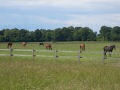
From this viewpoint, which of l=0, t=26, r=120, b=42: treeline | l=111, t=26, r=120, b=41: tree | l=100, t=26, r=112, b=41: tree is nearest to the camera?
l=0, t=26, r=120, b=42: treeline

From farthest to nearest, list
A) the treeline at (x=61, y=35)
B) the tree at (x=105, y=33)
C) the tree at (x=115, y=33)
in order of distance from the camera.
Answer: the tree at (x=105, y=33), the tree at (x=115, y=33), the treeline at (x=61, y=35)

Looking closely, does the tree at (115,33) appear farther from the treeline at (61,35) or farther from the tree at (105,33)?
the tree at (105,33)

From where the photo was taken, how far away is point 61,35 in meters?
138

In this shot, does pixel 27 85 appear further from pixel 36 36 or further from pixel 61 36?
pixel 61 36

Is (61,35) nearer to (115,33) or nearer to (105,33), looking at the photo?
(105,33)

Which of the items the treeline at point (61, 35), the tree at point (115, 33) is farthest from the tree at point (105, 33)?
the tree at point (115, 33)

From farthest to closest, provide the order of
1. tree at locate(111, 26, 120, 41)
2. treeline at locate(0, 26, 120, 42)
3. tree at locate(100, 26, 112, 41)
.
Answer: tree at locate(100, 26, 112, 41)
tree at locate(111, 26, 120, 41)
treeline at locate(0, 26, 120, 42)

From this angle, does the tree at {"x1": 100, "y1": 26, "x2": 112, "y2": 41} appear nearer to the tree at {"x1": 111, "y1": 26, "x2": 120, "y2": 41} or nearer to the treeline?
the treeline

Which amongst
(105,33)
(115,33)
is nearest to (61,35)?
(105,33)

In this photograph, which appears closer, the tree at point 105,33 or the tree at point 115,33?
the tree at point 115,33

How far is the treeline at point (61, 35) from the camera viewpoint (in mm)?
125850

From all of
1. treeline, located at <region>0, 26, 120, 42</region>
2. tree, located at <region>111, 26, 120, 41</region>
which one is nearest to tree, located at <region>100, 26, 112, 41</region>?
treeline, located at <region>0, 26, 120, 42</region>

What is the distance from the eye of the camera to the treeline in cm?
12585

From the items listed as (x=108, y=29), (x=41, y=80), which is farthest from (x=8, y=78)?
(x=108, y=29)
